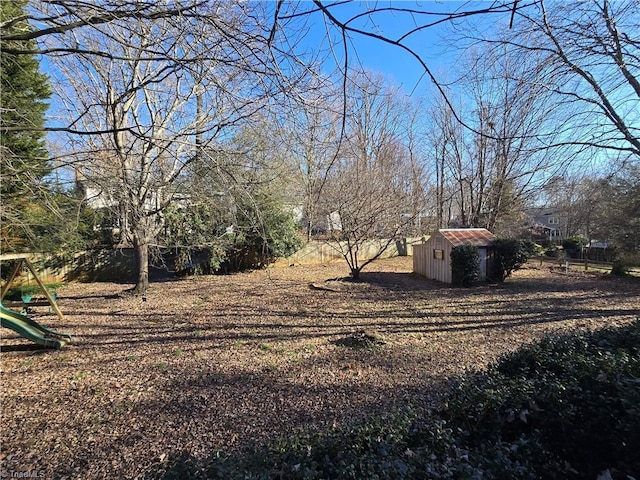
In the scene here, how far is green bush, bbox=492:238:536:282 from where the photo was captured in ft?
33.0

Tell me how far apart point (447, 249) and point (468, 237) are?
35.4 inches

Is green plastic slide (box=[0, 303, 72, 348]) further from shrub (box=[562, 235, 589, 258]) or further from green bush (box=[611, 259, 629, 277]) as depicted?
shrub (box=[562, 235, 589, 258])

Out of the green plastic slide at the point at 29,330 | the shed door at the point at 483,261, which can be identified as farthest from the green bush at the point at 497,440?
the shed door at the point at 483,261

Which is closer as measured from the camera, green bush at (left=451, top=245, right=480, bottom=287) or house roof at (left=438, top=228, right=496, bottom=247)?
green bush at (left=451, top=245, right=480, bottom=287)

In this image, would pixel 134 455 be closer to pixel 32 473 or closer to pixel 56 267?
pixel 32 473

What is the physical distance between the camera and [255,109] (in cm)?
356

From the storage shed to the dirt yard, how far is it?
1.88m

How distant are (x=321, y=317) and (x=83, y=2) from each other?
5636 mm

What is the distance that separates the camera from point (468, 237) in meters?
10.8

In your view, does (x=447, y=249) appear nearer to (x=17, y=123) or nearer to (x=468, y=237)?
(x=468, y=237)

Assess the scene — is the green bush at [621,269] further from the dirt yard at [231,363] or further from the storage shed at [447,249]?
the storage shed at [447,249]

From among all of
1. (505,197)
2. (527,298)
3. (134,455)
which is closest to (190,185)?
(134,455)

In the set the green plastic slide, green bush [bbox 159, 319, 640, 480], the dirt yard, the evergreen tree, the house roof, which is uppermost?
the evergreen tree

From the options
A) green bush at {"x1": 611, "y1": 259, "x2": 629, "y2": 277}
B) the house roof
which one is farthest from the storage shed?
green bush at {"x1": 611, "y1": 259, "x2": 629, "y2": 277}
